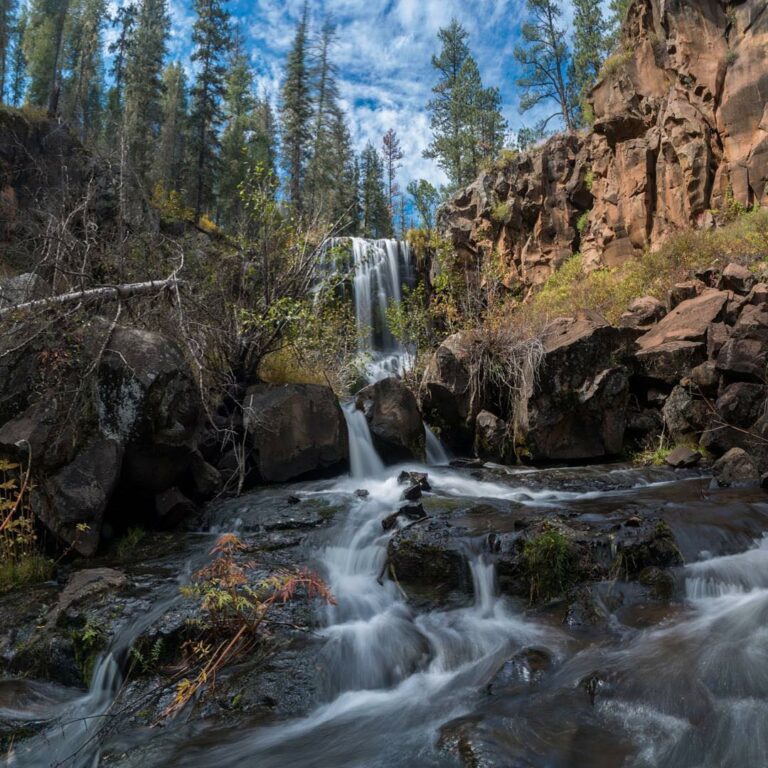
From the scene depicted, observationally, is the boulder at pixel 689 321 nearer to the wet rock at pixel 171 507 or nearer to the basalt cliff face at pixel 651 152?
the basalt cliff face at pixel 651 152

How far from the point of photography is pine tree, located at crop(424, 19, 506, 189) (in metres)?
32.6

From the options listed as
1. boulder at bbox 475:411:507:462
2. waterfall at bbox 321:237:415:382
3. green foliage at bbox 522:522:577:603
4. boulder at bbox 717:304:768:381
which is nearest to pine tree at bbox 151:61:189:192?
waterfall at bbox 321:237:415:382

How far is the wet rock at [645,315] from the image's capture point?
11336mm

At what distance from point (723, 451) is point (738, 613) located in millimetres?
4789

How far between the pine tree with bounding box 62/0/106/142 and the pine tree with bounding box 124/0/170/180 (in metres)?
3.74

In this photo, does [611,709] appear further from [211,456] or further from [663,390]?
[663,390]

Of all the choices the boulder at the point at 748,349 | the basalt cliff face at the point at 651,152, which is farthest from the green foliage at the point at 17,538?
the basalt cliff face at the point at 651,152

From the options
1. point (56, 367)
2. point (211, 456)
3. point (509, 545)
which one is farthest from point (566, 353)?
point (56, 367)

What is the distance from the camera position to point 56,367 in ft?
18.9

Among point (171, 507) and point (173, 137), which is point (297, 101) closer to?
point (173, 137)

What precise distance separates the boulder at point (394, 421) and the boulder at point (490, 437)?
3.39ft

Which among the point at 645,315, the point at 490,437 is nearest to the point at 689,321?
the point at 645,315

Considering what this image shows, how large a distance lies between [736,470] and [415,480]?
4386 millimetres

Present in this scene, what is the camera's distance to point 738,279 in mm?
10508
